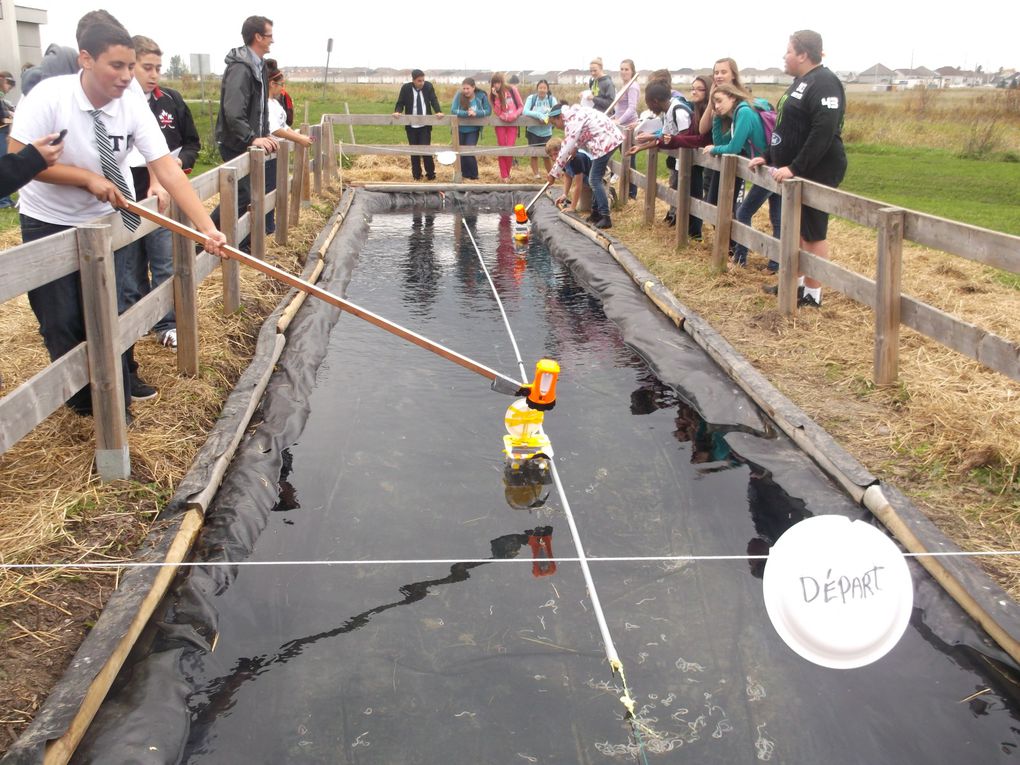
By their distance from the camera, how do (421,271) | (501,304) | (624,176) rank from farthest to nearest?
(624,176), (421,271), (501,304)

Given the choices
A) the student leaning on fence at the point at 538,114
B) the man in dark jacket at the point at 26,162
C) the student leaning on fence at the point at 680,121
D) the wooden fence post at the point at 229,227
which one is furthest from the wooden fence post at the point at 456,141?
the man in dark jacket at the point at 26,162

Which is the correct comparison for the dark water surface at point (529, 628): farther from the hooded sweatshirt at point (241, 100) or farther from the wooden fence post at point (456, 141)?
the wooden fence post at point (456, 141)

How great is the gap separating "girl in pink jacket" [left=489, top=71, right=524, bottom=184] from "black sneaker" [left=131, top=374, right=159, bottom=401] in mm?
10733

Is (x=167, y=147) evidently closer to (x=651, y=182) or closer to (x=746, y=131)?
(x=746, y=131)

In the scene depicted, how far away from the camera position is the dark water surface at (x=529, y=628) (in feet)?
9.16

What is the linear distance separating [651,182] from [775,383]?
5391 mm

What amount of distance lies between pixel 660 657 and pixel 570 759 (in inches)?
23.5

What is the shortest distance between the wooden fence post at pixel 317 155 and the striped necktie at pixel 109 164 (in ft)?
28.8

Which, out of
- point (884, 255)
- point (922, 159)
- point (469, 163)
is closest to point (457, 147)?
point (469, 163)

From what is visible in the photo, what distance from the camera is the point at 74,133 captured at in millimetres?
3955

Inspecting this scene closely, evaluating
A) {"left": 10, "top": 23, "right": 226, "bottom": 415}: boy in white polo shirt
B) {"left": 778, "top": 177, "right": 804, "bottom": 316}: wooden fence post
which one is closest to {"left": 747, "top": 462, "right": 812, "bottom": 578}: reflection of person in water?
{"left": 778, "top": 177, "right": 804, "bottom": 316}: wooden fence post

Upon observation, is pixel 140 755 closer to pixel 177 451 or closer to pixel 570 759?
pixel 570 759

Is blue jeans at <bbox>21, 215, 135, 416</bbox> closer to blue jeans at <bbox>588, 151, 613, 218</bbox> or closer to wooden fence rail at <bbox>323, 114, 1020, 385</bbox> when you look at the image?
wooden fence rail at <bbox>323, 114, 1020, 385</bbox>

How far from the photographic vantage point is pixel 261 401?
17.3ft
